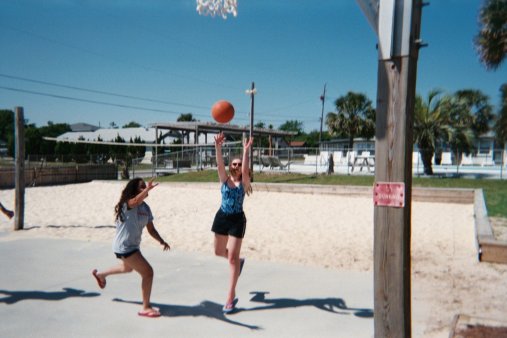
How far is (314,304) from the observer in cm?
483

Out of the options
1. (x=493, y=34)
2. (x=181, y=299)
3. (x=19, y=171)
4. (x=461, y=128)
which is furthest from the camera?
(x=461, y=128)

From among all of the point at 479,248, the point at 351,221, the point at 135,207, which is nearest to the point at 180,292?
the point at 135,207

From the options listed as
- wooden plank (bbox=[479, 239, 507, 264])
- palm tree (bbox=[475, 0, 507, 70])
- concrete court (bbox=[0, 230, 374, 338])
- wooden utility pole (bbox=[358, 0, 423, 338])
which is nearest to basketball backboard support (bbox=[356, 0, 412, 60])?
wooden utility pole (bbox=[358, 0, 423, 338])

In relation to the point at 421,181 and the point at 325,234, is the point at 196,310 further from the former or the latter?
the point at 421,181

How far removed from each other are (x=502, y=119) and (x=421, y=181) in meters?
3.98

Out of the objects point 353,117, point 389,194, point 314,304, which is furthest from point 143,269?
point 353,117

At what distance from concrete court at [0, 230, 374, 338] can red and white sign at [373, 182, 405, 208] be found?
159 centimetres

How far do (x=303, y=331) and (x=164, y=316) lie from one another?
4.78 ft

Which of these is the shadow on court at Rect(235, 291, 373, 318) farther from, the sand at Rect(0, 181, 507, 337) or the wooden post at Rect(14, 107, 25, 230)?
the wooden post at Rect(14, 107, 25, 230)

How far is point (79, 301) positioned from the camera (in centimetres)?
481

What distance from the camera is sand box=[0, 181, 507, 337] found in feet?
16.7

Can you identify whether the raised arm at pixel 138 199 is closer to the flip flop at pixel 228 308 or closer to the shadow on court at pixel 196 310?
the shadow on court at pixel 196 310

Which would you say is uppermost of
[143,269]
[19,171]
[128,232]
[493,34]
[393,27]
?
[493,34]

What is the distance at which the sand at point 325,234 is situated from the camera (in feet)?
16.7
